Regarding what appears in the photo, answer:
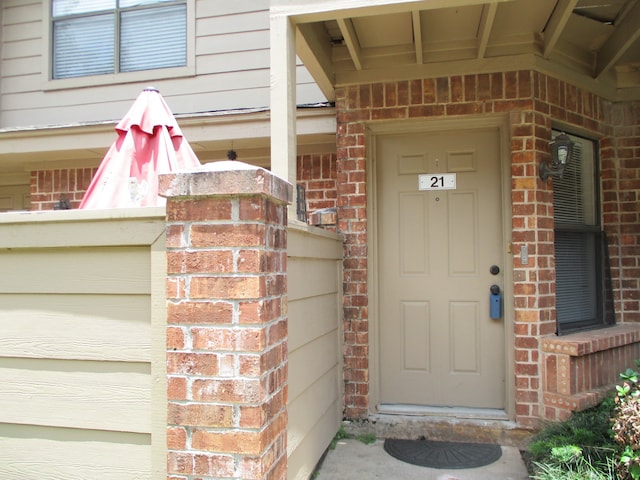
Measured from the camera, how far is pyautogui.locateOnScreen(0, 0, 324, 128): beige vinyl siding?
471 cm

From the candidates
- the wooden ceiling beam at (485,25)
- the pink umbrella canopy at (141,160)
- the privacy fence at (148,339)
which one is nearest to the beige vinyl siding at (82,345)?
the privacy fence at (148,339)

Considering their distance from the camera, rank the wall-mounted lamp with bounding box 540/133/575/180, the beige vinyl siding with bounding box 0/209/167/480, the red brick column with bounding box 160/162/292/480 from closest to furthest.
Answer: the red brick column with bounding box 160/162/292/480 < the beige vinyl siding with bounding box 0/209/167/480 < the wall-mounted lamp with bounding box 540/133/575/180

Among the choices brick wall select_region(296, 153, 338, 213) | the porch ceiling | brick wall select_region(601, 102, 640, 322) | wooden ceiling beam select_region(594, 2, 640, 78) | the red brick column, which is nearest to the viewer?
the red brick column

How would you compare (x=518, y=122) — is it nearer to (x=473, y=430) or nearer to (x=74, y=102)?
(x=473, y=430)

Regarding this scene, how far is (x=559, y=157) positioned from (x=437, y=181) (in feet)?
2.89

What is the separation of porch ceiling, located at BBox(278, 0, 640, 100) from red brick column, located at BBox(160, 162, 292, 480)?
69.1 inches

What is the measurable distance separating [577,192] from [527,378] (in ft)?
5.38

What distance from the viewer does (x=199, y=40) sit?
4797mm

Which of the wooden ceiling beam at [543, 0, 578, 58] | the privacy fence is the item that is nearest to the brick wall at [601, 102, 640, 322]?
the wooden ceiling beam at [543, 0, 578, 58]

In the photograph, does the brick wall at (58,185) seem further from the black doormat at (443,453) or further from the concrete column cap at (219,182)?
the black doormat at (443,453)

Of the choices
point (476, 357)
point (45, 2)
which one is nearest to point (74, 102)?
point (45, 2)

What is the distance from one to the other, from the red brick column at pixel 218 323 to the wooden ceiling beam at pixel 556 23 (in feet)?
8.25

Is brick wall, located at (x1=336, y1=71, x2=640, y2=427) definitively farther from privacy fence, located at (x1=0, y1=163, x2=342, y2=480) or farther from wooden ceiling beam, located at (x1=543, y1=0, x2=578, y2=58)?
privacy fence, located at (x1=0, y1=163, x2=342, y2=480)

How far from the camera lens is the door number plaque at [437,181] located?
3861 mm
